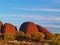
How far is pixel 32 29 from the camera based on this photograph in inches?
4493

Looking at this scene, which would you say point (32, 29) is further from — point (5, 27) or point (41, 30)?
point (5, 27)

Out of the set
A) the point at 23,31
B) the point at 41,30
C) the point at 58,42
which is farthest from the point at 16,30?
the point at 58,42

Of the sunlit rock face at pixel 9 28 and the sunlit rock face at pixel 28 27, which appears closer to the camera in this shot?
the sunlit rock face at pixel 9 28

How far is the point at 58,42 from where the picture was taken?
44656mm

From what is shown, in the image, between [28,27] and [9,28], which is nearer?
[9,28]

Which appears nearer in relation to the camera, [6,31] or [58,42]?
[58,42]

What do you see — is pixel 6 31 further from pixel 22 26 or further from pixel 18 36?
pixel 18 36

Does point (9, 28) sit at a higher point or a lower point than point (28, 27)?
lower

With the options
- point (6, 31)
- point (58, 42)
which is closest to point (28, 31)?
point (6, 31)

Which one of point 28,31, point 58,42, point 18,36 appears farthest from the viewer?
point 28,31

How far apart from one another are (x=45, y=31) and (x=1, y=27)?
2009 centimetres

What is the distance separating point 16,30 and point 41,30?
11.5 m

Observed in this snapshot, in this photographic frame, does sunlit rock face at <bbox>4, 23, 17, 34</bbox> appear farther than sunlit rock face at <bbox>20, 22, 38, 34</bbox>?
No

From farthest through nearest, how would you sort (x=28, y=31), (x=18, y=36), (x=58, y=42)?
1. (x=28, y=31)
2. (x=18, y=36)
3. (x=58, y=42)
